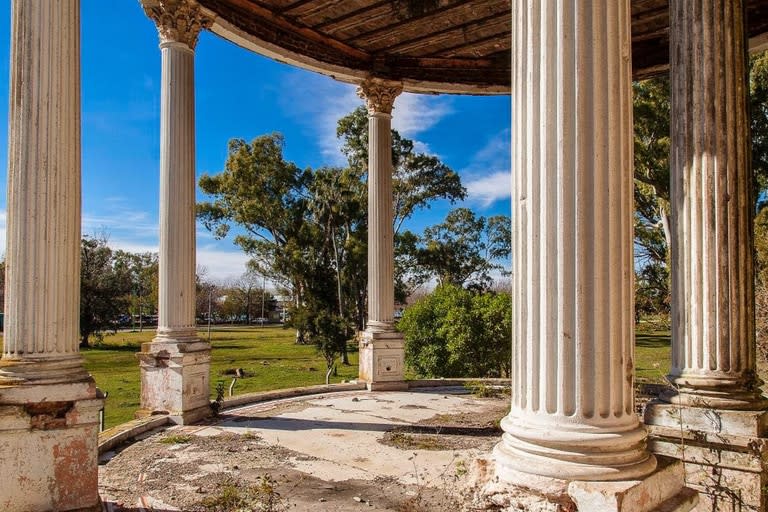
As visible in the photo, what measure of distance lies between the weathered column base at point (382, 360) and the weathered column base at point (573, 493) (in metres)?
15.2

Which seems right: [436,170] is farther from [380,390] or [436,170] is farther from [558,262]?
[558,262]

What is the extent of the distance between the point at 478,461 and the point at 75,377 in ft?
20.0

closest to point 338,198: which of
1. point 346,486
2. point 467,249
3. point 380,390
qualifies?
point 467,249

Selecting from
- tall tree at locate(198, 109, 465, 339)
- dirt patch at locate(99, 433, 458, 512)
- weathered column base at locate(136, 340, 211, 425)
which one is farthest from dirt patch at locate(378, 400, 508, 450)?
tall tree at locate(198, 109, 465, 339)

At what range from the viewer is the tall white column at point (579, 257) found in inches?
202

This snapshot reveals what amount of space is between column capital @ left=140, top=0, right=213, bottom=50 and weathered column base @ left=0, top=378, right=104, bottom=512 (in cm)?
1054

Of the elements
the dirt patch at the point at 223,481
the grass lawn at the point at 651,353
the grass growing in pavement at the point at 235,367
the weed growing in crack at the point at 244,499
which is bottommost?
the grass growing in pavement at the point at 235,367

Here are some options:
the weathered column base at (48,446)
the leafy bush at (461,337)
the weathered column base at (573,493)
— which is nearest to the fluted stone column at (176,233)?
the weathered column base at (48,446)

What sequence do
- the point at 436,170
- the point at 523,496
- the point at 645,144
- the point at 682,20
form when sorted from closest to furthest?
the point at 523,496 → the point at 682,20 → the point at 645,144 → the point at 436,170

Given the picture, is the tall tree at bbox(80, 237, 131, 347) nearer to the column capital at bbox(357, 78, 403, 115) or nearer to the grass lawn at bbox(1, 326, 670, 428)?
the grass lawn at bbox(1, 326, 670, 428)

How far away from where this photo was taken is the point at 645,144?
3881 cm

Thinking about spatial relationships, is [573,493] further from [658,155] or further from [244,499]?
[658,155]

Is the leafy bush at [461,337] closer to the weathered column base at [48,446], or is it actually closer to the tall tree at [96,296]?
the weathered column base at [48,446]

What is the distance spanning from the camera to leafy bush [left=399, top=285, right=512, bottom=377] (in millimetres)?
27250
